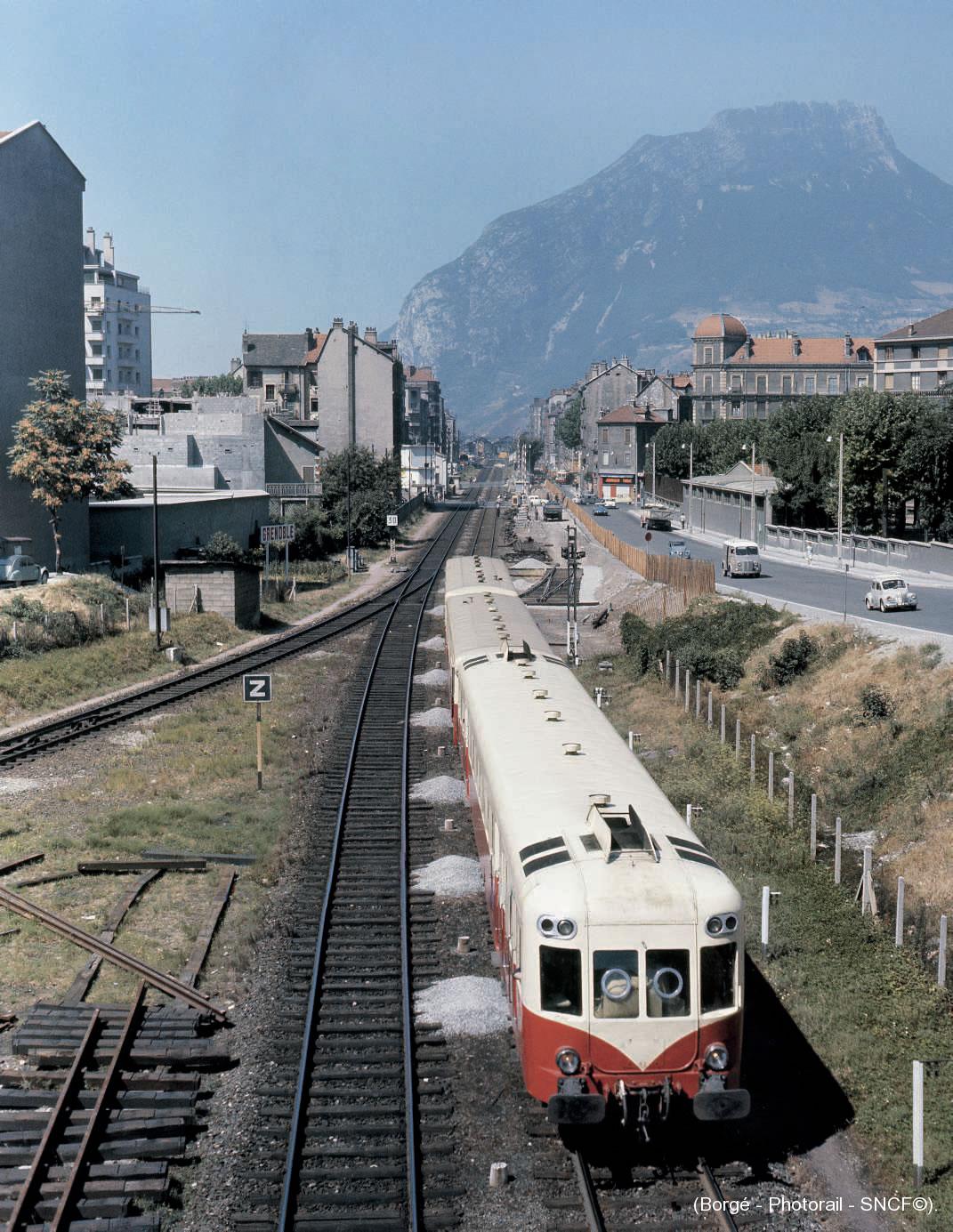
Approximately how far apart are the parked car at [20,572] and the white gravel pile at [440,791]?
1023 inches

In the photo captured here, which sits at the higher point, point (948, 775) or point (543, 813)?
point (543, 813)

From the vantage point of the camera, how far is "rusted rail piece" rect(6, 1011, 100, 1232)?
10734 mm

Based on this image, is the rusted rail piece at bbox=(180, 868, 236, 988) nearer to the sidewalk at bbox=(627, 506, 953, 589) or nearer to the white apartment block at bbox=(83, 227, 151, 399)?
the sidewalk at bbox=(627, 506, 953, 589)

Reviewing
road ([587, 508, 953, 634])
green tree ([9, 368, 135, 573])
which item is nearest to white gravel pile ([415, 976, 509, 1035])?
road ([587, 508, 953, 634])

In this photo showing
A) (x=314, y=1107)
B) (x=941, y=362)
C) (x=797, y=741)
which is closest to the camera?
(x=314, y=1107)

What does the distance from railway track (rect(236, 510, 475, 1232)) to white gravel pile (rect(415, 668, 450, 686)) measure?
14697mm

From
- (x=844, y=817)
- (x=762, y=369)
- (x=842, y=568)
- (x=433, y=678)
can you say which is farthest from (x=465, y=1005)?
(x=762, y=369)

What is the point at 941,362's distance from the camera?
382 ft

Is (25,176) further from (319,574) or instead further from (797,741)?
(797,741)

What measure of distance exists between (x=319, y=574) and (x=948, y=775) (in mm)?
48395

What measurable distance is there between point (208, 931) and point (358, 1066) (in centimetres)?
459

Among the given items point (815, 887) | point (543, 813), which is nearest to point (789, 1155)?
point (543, 813)

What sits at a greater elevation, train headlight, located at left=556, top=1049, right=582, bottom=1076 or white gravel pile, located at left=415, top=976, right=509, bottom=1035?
train headlight, located at left=556, top=1049, right=582, bottom=1076

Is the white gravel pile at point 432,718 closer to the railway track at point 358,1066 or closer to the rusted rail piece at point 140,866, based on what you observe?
the railway track at point 358,1066
